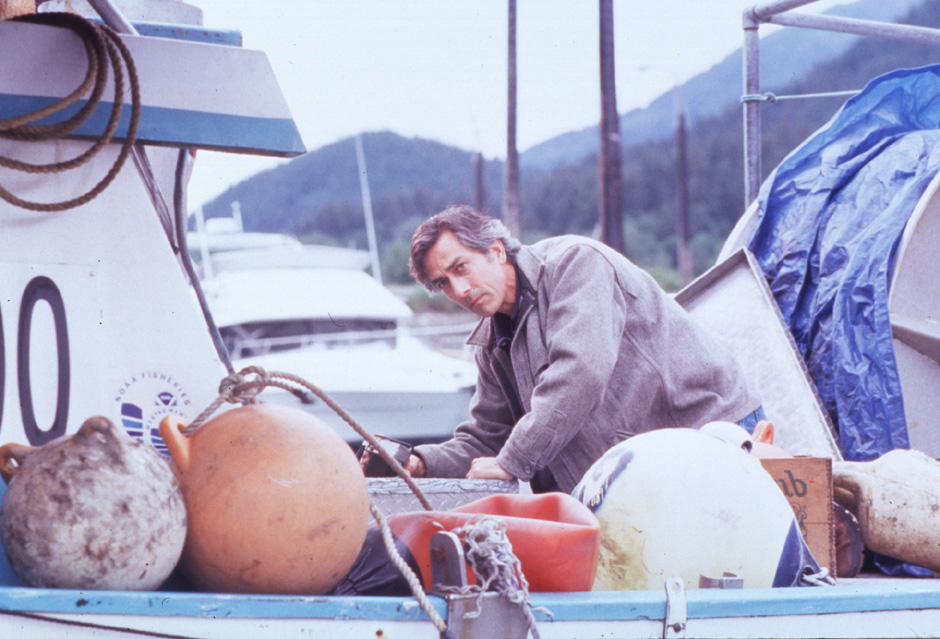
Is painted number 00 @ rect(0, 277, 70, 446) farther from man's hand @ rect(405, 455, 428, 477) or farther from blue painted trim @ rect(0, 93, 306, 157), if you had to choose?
man's hand @ rect(405, 455, 428, 477)

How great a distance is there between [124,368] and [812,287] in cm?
372

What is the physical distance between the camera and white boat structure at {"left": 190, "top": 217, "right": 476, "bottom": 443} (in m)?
11.5

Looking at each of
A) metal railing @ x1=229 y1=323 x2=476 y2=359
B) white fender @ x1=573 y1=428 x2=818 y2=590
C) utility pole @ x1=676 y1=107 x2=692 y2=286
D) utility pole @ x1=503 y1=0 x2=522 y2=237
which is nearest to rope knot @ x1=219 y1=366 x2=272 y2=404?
white fender @ x1=573 y1=428 x2=818 y2=590

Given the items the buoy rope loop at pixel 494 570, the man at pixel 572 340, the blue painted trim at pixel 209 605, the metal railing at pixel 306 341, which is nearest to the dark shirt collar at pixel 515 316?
the man at pixel 572 340

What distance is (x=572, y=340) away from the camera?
10.2ft

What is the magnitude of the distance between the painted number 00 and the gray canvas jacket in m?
1.44

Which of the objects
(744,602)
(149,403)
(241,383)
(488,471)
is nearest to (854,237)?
(488,471)

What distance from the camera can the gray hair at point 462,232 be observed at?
11.0ft

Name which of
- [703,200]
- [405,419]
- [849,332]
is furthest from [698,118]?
[849,332]

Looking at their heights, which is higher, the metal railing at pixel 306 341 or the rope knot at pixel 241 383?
the rope knot at pixel 241 383

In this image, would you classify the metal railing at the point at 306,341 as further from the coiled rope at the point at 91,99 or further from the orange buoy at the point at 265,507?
the orange buoy at the point at 265,507

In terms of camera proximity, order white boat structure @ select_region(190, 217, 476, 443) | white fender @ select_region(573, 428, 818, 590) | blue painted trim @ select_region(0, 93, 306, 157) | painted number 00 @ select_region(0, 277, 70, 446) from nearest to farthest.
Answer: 1. white fender @ select_region(573, 428, 818, 590)
2. painted number 00 @ select_region(0, 277, 70, 446)
3. blue painted trim @ select_region(0, 93, 306, 157)
4. white boat structure @ select_region(190, 217, 476, 443)

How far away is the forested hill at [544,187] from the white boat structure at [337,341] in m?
35.1

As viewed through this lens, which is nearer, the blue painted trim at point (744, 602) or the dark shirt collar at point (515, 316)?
the blue painted trim at point (744, 602)
